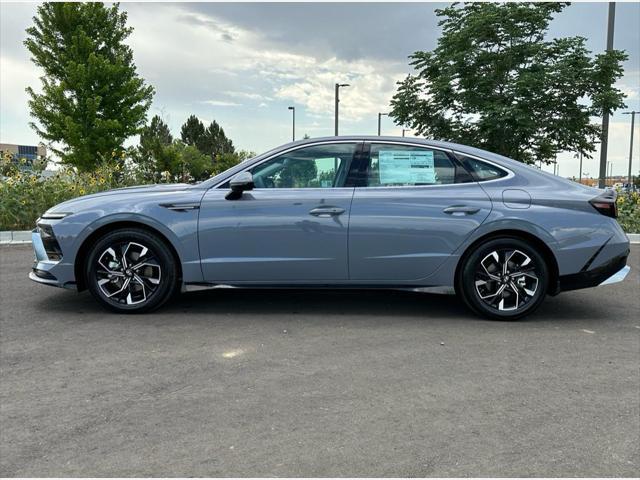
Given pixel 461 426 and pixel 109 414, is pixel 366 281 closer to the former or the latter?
pixel 461 426

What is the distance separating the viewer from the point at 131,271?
195 inches

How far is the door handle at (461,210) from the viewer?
4.85 meters

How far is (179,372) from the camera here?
11.9ft

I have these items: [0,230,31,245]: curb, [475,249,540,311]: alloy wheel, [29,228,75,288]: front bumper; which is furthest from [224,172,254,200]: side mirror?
[0,230,31,245]: curb

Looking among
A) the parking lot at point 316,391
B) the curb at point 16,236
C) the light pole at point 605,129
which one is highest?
the light pole at point 605,129

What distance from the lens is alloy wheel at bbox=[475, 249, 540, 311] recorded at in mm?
4891

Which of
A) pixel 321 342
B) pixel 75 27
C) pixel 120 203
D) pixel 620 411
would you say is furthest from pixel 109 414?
pixel 75 27

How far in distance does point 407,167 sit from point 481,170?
65 centimetres

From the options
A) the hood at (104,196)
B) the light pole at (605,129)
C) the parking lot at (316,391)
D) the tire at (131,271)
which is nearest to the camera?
the parking lot at (316,391)

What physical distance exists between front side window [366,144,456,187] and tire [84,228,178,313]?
1.93 metres

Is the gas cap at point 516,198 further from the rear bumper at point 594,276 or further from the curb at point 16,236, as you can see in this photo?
the curb at point 16,236

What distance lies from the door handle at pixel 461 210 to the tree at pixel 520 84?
11077 mm

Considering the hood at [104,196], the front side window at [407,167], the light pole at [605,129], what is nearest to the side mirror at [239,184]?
the hood at [104,196]

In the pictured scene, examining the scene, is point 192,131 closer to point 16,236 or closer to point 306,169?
point 16,236
